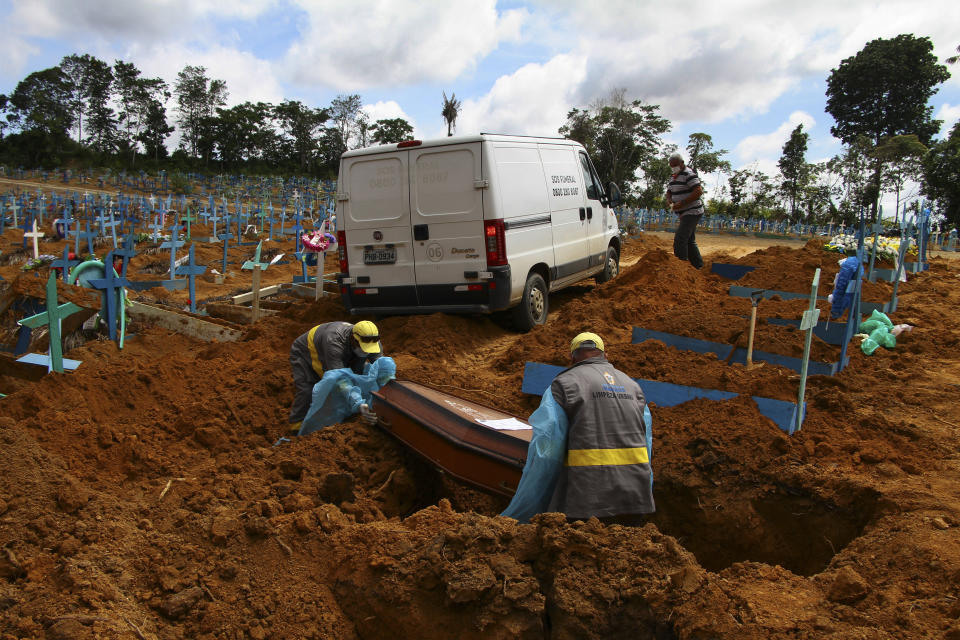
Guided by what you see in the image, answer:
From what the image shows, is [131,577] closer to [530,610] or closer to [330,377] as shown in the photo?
[530,610]

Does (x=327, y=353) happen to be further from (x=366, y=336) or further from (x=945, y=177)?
(x=945, y=177)

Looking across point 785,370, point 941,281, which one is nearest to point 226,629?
point 785,370

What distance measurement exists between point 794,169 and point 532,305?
29.3m

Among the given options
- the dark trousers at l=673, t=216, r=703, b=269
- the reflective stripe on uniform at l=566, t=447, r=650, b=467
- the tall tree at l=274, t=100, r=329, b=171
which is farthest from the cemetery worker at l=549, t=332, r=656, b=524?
the tall tree at l=274, t=100, r=329, b=171

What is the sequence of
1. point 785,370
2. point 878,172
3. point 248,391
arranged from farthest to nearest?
1. point 878,172
2. point 248,391
3. point 785,370

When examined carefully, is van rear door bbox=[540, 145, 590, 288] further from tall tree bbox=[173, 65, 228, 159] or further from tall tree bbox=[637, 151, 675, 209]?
tall tree bbox=[173, 65, 228, 159]

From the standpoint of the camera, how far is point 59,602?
7.89 feet

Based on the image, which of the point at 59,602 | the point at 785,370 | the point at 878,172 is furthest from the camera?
the point at 878,172

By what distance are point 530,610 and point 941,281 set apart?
13.2 meters

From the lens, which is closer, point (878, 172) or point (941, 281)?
point (941, 281)

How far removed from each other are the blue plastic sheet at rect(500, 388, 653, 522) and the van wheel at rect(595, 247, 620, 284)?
24.9 ft

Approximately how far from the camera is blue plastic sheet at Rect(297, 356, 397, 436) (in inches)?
189

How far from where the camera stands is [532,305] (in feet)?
27.0

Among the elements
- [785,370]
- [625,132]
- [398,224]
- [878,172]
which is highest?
[625,132]
